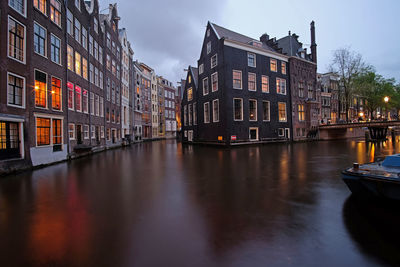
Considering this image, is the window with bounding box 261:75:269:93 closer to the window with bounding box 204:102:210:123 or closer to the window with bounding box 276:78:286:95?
the window with bounding box 276:78:286:95

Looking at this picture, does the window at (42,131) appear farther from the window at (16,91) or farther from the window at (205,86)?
the window at (205,86)

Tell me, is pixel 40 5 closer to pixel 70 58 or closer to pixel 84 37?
pixel 70 58

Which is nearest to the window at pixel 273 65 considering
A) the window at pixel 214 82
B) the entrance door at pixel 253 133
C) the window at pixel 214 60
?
the window at pixel 214 60

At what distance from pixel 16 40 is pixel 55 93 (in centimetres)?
455

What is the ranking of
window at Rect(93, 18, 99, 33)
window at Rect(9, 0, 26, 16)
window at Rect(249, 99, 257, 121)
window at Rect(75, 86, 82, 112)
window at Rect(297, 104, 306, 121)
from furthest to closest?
window at Rect(297, 104, 306, 121)
window at Rect(249, 99, 257, 121)
window at Rect(93, 18, 99, 33)
window at Rect(75, 86, 82, 112)
window at Rect(9, 0, 26, 16)

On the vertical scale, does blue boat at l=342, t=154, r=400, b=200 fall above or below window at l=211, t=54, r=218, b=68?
below

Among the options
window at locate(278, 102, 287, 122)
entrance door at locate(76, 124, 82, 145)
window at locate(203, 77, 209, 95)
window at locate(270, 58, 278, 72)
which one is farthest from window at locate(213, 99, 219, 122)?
entrance door at locate(76, 124, 82, 145)

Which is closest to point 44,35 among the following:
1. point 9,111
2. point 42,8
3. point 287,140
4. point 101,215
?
point 42,8

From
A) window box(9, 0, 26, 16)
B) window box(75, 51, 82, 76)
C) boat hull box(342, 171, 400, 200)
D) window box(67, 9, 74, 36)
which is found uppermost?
window box(67, 9, 74, 36)

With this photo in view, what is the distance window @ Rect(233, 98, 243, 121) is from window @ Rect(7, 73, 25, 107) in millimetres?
22767

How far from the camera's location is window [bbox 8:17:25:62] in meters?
11.6

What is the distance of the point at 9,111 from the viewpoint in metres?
11.3

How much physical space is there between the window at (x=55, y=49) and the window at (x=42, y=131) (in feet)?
16.8

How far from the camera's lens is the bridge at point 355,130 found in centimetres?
2986
